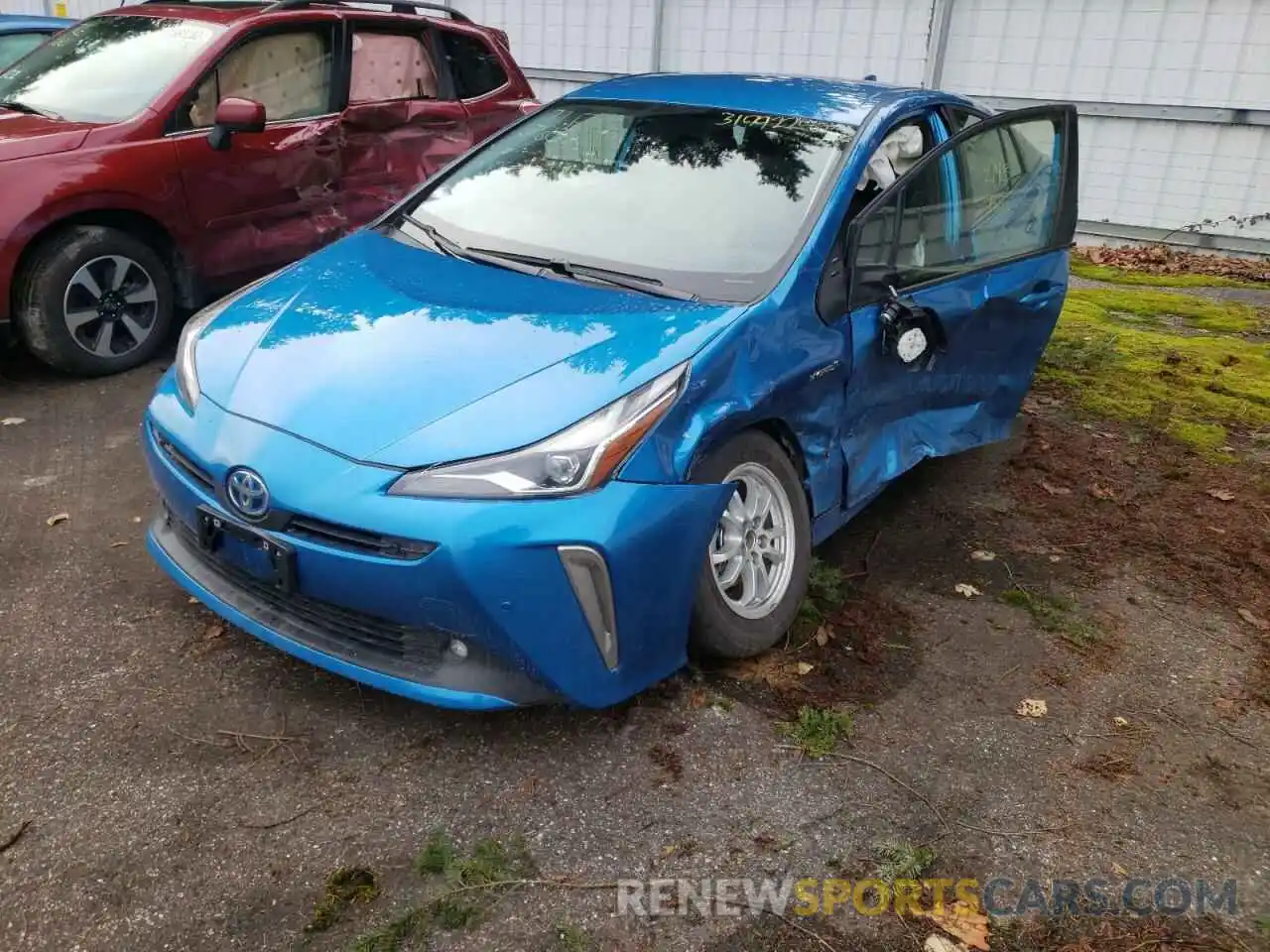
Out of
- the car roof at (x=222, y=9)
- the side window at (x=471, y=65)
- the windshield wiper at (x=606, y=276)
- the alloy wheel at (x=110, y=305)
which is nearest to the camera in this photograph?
the windshield wiper at (x=606, y=276)

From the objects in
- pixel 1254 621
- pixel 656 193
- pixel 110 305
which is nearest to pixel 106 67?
pixel 110 305

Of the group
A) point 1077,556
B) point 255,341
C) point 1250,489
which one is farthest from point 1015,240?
point 255,341

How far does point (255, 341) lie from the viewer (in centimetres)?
290

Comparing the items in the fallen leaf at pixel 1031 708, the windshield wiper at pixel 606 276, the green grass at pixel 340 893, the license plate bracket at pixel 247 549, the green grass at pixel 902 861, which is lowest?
the fallen leaf at pixel 1031 708

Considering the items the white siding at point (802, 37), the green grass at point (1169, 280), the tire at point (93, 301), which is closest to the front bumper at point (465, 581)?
the tire at point (93, 301)

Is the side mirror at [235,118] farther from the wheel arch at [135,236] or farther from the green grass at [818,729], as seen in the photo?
the green grass at [818,729]

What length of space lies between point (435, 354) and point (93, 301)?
3086 millimetres

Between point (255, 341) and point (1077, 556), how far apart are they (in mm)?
3059

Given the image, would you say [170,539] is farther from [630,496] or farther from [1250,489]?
[1250,489]

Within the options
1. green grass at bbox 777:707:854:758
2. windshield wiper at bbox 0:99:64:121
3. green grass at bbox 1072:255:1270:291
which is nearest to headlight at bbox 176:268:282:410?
green grass at bbox 777:707:854:758

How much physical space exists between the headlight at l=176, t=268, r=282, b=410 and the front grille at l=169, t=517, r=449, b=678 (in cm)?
53

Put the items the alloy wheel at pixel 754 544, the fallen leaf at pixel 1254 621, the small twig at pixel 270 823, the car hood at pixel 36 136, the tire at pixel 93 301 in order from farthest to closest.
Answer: the tire at pixel 93 301, the car hood at pixel 36 136, the fallen leaf at pixel 1254 621, the alloy wheel at pixel 754 544, the small twig at pixel 270 823

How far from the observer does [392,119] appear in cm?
607

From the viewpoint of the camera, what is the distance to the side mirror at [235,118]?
16.4 feet
